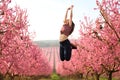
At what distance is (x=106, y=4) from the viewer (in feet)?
61.5

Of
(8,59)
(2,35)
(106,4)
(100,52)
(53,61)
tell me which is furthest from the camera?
(53,61)

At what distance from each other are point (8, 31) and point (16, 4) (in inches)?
239

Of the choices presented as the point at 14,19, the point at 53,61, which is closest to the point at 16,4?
the point at 14,19

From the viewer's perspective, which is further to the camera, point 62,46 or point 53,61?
point 53,61

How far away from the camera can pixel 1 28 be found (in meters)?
19.2

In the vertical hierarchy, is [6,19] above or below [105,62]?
above

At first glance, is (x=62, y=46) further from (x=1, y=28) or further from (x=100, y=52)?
(x=100, y=52)

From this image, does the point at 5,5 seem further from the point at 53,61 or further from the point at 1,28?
the point at 53,61

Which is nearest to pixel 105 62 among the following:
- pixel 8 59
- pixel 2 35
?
pixel 8 59

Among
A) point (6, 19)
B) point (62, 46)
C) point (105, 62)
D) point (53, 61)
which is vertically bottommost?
point (53, 61)

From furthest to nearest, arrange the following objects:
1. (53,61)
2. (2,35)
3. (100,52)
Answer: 1. (53,61)
2. (100,52)
3. (2,35)

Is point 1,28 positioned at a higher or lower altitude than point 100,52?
higher

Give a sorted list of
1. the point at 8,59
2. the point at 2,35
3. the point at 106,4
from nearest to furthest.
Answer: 1. the point at 106,4
2. the point at 2,35
3. the point at 8,59

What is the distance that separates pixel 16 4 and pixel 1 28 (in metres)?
6.19
